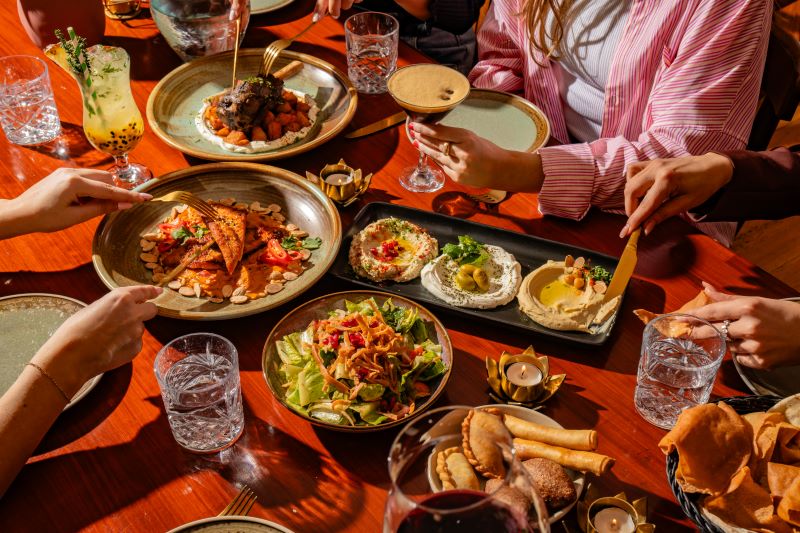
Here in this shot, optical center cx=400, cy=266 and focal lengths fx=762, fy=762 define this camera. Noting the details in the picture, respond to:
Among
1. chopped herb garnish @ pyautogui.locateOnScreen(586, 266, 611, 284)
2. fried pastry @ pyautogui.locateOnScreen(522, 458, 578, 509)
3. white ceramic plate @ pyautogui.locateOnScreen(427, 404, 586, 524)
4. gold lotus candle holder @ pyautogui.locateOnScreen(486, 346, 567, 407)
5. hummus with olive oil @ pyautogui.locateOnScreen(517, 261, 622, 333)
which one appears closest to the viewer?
white ceramic plate @ pyautogui.locateOnScreen(427, 404, 586, 524)

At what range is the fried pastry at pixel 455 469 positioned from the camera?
3.12ft

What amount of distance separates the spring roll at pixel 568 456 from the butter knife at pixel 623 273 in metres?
0.49

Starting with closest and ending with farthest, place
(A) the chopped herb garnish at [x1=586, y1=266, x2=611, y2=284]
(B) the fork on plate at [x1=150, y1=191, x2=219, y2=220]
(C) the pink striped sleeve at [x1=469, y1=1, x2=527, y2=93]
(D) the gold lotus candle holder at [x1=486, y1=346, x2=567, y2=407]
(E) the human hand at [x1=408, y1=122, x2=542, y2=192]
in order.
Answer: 1. (D) the gold lotus candle holder at [x1=486, y1=346, x2=567, y2=407]
2. (A) the chopped herb garnish at [x1=586, y1=266, x2=611, y2=284]
3. (B) the fork on plate at [x1=150, y1=191, x2=219, y2=220]
4. (E) the human hand at [x1=408, y1=122, x2=542, y2=192]
5. (C) the pink striped sleeve at [x1=469, y1=1, x2=527, y2=93]

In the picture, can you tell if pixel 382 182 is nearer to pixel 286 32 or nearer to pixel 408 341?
pixel 408 341

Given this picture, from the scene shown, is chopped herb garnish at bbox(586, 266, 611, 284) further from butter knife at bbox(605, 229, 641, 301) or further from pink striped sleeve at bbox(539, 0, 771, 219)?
pink striped sleeve at bbox(539, 0, 771, 219)

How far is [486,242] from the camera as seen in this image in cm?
197

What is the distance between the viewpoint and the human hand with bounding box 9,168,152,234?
1866mm

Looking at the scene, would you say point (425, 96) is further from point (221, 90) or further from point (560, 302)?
point (221, 90)

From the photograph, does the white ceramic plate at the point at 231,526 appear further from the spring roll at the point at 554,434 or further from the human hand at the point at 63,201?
the human hand at the point at 63,201

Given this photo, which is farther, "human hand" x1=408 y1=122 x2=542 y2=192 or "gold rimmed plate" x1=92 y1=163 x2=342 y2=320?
"human hand" x1=408 y1=122 x2=542 y2=192

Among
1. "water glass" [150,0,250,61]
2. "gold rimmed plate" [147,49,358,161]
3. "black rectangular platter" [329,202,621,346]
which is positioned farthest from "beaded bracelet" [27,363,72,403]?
"water glass" [150,0,250,61]

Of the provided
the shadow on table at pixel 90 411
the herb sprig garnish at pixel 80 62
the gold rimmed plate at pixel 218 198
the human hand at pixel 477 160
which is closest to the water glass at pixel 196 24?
the herb sprig garnish at pixel 80 62

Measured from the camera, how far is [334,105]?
2.47m

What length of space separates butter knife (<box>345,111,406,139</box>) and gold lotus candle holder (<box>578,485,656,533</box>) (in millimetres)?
1370
